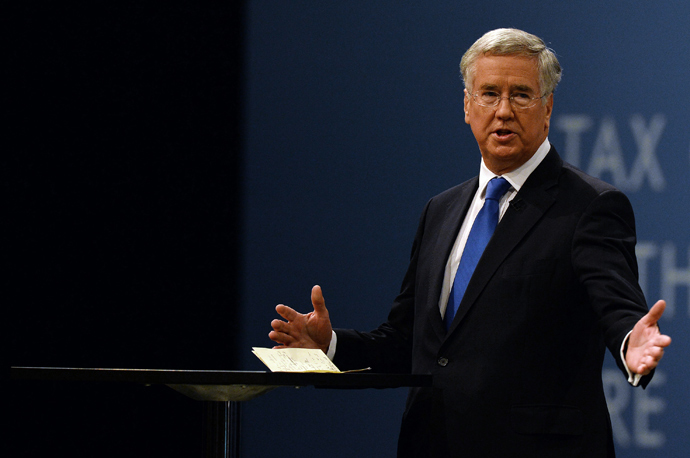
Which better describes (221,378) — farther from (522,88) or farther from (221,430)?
(522,88)

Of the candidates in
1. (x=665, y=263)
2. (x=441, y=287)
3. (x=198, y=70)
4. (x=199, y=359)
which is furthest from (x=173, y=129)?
(x=665, y=263)

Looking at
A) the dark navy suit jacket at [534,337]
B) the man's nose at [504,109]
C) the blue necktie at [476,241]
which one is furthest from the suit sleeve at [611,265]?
the man's nose at [504,109]

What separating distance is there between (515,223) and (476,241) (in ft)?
0.37

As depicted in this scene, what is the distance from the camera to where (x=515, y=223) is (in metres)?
1.85

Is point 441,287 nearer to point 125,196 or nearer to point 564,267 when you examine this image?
point 564,267

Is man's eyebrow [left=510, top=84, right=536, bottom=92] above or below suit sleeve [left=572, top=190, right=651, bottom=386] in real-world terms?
above

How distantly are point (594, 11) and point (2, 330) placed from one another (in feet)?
8.47

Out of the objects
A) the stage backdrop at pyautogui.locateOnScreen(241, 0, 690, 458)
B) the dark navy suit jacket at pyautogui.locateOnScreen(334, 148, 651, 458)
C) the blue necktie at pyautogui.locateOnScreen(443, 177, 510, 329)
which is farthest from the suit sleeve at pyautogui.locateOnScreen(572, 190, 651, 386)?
the stage backdrop at pyautogui.locateOnScreen(241, 0, 690, 458)

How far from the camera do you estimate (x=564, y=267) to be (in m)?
1.77

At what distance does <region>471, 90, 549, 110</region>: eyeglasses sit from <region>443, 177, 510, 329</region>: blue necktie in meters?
0.19

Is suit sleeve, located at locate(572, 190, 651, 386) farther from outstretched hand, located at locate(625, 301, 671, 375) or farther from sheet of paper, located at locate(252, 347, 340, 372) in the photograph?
sheet of paper, located at locate(252, 347, 340, 372)

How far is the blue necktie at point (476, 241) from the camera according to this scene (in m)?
1.88

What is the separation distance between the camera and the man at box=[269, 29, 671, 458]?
169 centimetres

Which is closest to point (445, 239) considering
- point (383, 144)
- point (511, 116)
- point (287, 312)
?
point (511, 116)
